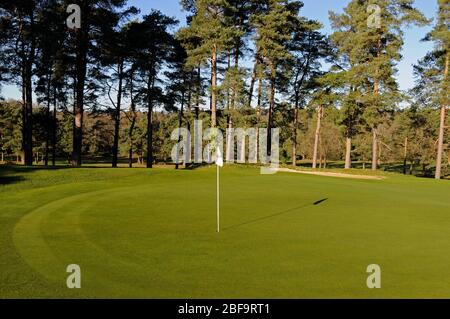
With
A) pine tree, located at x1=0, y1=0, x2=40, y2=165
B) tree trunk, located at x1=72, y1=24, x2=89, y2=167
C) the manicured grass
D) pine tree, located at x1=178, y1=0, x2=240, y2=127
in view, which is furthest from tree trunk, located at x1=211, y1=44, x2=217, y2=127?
the manicured grass

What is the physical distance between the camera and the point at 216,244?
839 cm

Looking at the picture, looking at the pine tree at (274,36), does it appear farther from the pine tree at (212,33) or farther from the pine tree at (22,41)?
the pine tree at (22,41)

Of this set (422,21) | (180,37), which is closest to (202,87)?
(180,37)

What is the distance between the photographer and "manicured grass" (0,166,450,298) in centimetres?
609

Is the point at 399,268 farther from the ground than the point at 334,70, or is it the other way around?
the point at 334,70

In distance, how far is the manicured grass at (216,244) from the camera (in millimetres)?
6086

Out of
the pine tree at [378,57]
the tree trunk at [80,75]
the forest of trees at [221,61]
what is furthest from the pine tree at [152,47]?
the pine tree at [378,57]

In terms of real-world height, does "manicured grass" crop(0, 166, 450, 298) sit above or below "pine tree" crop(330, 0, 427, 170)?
below

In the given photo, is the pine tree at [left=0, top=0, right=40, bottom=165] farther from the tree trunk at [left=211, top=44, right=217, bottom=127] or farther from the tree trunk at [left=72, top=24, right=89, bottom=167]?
the tree trunk at [left=211, top=44, right=217, bottom=127]

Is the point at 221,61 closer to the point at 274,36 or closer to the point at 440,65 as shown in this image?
the point at 274,36

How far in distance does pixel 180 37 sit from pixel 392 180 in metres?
22.8

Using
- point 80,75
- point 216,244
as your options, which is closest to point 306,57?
point 80,75

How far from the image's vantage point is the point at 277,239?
9.03 metres

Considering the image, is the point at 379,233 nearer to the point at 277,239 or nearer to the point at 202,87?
the point at 277,239
